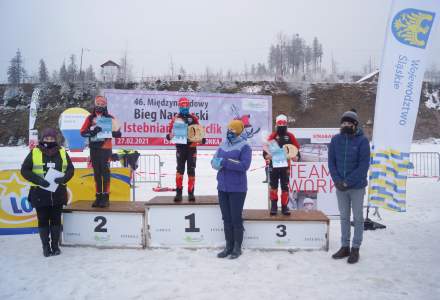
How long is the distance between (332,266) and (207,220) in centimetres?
182

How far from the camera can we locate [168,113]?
25.5 feet

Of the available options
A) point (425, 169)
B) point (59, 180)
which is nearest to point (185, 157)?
point (59, 180)

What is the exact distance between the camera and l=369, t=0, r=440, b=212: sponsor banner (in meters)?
5.78

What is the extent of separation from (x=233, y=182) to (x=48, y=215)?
265 centimetres

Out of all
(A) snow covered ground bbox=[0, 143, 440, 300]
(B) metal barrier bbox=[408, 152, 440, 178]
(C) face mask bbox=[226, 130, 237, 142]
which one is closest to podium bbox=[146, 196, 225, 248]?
(A) snow covered ground bbox=[0, 143, 440, 300]

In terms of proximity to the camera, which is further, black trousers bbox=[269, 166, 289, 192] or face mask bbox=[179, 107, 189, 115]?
face mask bbox=[179, 107, 189, 115]

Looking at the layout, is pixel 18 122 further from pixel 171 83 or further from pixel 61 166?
pixel 61 166

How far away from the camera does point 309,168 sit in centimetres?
692

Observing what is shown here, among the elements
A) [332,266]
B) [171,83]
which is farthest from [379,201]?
[171,83]

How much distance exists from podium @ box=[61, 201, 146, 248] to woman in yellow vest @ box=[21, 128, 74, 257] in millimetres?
285

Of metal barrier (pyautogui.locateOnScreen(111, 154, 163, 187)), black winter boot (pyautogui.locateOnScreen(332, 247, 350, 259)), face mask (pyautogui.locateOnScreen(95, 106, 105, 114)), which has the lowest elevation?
metal barrier (pyautogui.locateOnScreen(111, 154, 163, 187))

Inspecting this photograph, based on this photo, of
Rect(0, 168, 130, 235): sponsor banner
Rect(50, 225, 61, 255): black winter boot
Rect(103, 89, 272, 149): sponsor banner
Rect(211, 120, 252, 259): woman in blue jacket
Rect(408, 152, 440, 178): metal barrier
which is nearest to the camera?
Rect(211, 120, 252, 259): woman in blue jacket

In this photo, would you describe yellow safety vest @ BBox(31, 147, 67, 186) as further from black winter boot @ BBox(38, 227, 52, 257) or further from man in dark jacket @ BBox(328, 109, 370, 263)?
man in dark jacket @ BBox(328, 109, 370, 263)

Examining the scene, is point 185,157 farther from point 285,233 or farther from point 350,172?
point 350,172
